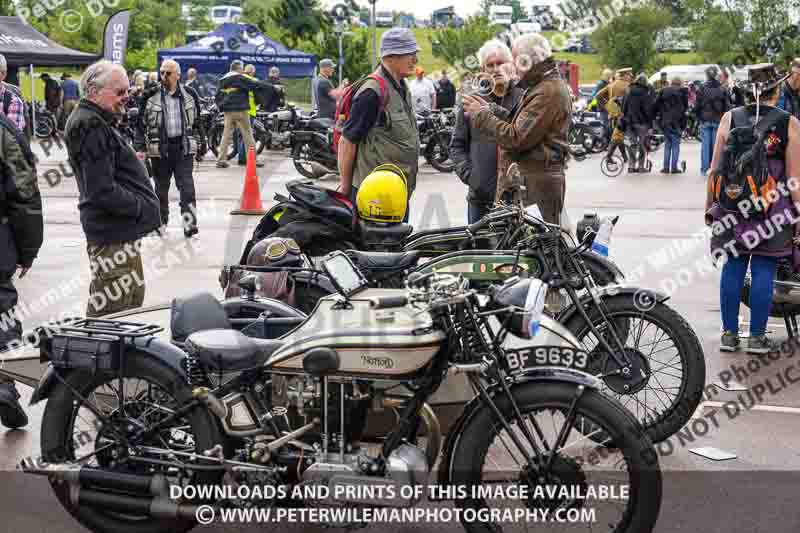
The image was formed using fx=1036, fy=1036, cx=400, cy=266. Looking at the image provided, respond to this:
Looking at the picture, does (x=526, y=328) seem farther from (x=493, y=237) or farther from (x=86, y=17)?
(x=86, y=17)

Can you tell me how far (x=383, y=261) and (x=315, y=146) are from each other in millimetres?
14290

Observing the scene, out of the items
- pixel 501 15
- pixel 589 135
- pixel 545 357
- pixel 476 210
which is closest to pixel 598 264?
pixel 545 357

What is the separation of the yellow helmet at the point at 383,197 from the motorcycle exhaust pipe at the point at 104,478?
2169mm

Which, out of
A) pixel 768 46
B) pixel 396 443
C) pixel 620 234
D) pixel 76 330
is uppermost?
pixel 768 46

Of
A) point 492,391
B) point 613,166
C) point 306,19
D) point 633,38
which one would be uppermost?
point 306,19

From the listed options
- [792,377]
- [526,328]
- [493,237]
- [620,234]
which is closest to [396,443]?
[526,328]

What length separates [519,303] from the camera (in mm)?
3582

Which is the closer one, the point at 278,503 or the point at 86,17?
the point at 278,503

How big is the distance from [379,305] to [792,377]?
372 centimetres

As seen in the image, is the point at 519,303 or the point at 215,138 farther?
the point at 215,138

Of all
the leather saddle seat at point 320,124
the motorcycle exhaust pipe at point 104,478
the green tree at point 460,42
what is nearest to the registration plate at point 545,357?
the motorcycle exhaust pipe at point 104,478

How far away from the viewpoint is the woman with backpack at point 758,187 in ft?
21.0

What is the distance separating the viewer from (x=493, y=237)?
548cm

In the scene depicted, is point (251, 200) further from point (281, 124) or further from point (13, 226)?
point (281, 124)
